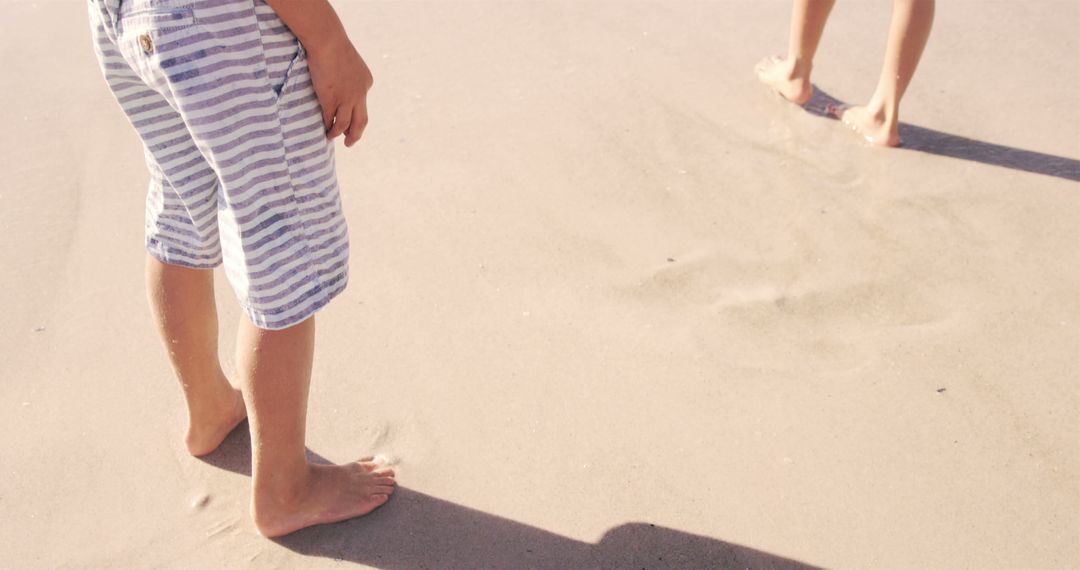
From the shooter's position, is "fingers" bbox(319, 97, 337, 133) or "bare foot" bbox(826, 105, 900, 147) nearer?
"fingers" bbox(319, 97, 337, 133)

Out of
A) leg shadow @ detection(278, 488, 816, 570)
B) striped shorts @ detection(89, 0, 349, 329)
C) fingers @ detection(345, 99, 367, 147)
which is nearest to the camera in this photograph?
striped shorts @ detection(89, 0, 349, 329)

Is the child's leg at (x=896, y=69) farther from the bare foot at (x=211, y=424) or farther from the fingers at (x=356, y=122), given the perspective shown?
the bare foot at (x=211, y=424)

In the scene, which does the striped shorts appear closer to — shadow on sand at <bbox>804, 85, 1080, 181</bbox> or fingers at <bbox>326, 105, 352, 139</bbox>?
fingers at <bbox>326, 105, 352, 139</bbox>

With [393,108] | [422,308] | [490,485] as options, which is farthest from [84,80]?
[490,485]

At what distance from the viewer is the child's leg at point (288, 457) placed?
5.46ft

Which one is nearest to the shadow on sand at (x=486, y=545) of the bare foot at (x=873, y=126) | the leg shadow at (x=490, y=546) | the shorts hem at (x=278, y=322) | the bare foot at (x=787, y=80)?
the leg shadow at (x=490, y=546)

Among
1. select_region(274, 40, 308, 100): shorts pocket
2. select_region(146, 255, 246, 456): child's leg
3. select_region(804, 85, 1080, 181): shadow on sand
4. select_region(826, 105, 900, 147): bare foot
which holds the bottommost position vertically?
select_region(804, 85, 1080, 181): shadow on sand

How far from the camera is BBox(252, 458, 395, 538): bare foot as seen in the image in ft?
5.92

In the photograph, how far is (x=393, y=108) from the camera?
10.0 ft

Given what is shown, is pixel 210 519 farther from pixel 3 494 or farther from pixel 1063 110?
pixel 1063 110

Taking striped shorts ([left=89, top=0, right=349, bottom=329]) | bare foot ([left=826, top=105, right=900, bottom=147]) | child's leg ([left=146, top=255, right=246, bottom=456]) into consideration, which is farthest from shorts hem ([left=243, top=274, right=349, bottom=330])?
bare foot ([left=826, top=105, right=900, bottom=147])

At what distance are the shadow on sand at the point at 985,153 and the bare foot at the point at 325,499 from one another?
72.1 inches

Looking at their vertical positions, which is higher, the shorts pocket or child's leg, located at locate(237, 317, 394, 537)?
the shorts pocket

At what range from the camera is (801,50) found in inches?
119
